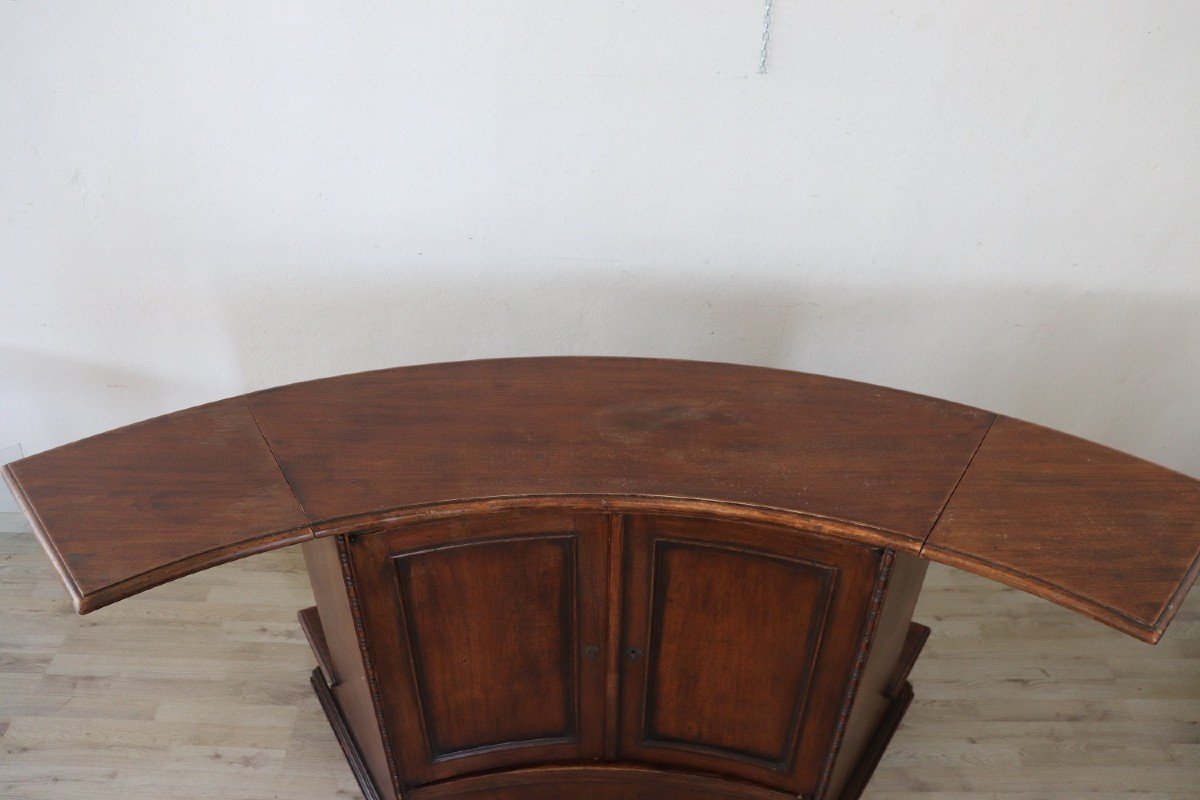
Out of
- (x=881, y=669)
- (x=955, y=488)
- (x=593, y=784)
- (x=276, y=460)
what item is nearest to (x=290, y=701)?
(x=593, y=784)

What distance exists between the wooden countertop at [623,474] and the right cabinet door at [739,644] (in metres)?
0.10

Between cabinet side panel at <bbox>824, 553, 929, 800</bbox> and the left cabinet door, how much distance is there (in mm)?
489

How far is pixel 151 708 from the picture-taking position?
2.28m

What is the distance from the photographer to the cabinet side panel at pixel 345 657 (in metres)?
1.71

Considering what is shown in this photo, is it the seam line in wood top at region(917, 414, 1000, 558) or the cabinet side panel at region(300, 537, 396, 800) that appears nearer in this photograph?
the seam line in wood top at region(917, 414, 1000, 558)

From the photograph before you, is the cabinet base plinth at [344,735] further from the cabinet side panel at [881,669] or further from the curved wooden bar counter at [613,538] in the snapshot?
the cabinet side panel at [881,669]

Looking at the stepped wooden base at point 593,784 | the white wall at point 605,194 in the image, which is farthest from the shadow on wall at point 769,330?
the stepped wooden base at point 593,784

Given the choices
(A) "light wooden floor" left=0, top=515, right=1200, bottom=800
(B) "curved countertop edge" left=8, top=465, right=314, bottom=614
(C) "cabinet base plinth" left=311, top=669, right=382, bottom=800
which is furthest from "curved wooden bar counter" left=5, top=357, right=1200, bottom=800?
(A) "light wooden floor" left=0, top=515, right=1200, bottom=800

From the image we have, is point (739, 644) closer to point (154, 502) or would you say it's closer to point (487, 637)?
point (487, 637)

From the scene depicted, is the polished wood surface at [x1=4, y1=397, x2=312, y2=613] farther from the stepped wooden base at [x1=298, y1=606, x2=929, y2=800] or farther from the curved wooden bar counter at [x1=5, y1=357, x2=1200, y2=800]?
the stepped wooden base at [x1=298, y1=606, x2=929, y2=800]

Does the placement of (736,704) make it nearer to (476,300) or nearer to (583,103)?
(476,300)

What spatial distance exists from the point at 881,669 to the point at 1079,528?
23.6 inches

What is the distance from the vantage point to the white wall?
2.03m

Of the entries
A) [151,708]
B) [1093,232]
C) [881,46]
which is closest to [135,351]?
[151,708]
